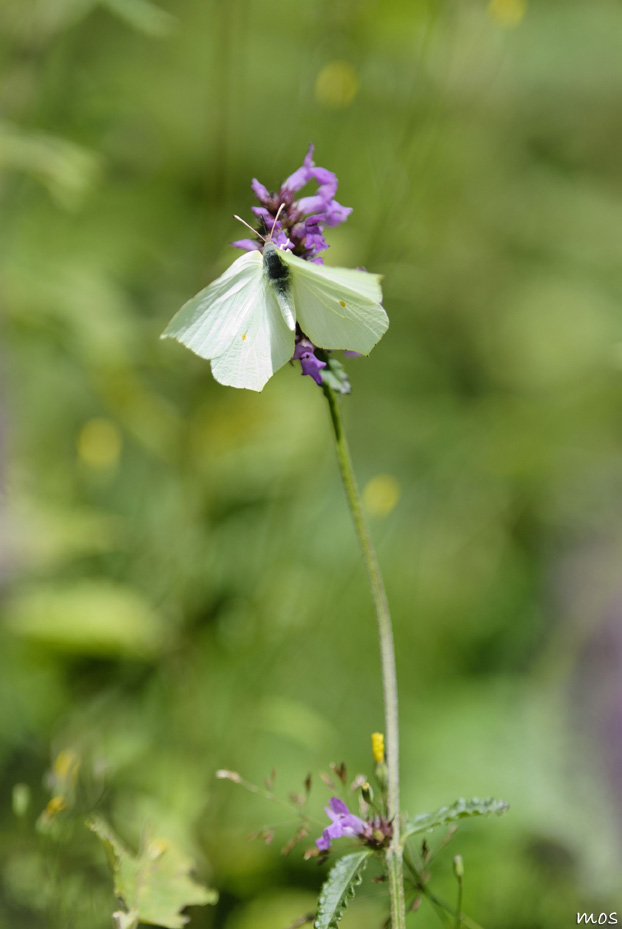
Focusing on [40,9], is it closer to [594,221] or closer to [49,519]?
[49,519]

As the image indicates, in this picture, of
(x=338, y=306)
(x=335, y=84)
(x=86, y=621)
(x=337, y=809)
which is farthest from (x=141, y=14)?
(x=337, y=809)

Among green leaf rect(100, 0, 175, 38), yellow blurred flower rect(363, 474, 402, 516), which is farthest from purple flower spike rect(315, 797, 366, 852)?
green leaf rect(100, 0, 175, 38)

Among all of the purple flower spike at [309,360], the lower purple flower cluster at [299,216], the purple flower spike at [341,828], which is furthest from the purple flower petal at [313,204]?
the purple flower spike at [341,828]

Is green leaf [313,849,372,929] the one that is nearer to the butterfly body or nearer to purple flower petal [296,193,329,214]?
the butterfly body

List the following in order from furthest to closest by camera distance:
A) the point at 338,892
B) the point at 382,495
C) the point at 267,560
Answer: the point at 267,560, the point at 382,495, the point at 338,892

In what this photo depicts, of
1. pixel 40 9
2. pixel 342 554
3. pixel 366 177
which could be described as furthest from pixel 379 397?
pixel 40 9

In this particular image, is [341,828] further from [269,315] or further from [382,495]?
[382,495]

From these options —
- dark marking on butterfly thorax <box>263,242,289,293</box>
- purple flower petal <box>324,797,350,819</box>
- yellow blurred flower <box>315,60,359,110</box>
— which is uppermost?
yellow blurred flower <box>315,60,359,110</box>
